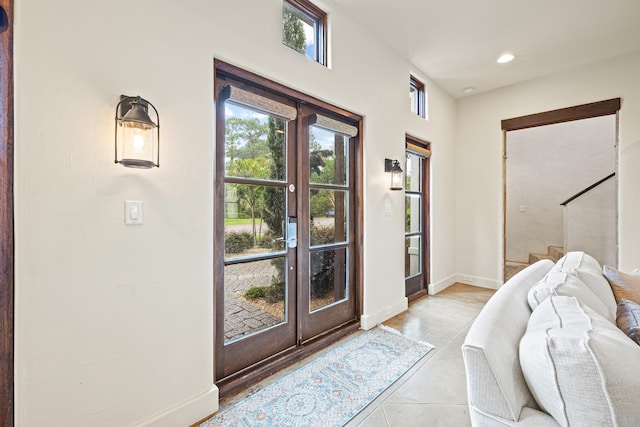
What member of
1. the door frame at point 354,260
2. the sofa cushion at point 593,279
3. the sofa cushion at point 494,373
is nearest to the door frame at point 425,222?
the door frame at point 354,260

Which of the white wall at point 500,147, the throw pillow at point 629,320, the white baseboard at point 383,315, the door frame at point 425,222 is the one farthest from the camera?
the door frame at point 425,222

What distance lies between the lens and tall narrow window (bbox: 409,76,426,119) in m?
3.93

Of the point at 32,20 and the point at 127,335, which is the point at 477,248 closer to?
the point at 127,335

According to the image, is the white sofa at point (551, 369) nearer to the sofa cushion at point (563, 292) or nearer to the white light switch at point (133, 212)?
the sofa cushion at point (563, 292)

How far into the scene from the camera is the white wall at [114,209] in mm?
1226

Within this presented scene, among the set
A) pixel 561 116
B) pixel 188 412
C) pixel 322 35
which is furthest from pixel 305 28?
pixel 561 116

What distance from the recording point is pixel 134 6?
148 centimetres

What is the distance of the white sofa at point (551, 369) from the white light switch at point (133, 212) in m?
1.58

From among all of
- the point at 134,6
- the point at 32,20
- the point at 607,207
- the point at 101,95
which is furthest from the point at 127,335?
the point at 607,207

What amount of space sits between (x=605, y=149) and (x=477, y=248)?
3.63 meters

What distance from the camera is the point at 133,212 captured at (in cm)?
148

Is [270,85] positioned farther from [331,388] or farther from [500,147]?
[500,147]

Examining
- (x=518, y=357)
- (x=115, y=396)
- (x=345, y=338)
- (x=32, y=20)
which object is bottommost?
(x=345, y=338)

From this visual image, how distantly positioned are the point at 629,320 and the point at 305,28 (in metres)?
2.85
